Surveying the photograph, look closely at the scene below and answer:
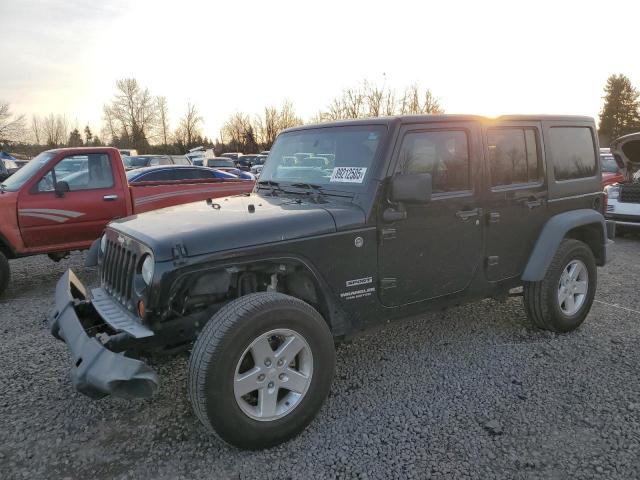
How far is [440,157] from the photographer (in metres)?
3.59

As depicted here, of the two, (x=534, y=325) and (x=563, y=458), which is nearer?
(x=563, y=458)

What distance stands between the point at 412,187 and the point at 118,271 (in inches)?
80.1

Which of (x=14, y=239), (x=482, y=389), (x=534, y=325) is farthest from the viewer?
(x=14, y=239)

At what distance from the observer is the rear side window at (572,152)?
4336 mm

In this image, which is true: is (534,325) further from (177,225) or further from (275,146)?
(177,225)

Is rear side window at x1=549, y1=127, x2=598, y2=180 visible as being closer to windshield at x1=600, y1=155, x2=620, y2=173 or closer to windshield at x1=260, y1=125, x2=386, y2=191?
windshield at x1=260, y1=125, x2=386, y2=191

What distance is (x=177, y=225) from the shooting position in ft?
9.87

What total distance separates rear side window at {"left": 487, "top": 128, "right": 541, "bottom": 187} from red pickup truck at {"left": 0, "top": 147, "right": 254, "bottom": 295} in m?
5.04

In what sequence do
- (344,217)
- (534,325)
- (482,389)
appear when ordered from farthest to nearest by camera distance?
(534,325)
(482,389)
(344,217)

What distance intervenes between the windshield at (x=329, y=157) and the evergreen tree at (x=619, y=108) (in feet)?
207

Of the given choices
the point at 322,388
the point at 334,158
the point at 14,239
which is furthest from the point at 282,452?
the point at 14,239

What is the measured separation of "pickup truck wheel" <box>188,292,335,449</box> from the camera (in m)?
2.56

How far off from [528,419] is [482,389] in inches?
16.9

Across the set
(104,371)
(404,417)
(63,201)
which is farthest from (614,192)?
(104,371)
